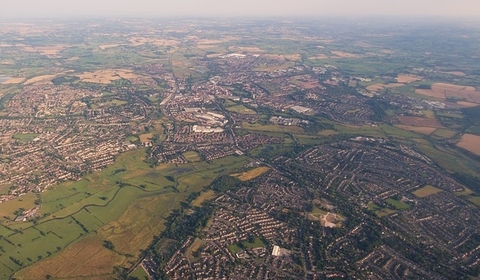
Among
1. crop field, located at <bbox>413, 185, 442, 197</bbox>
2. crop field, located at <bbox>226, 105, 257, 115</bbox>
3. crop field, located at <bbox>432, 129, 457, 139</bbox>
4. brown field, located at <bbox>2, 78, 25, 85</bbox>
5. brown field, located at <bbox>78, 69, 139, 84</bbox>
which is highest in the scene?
brown field, located at <bbox>78, 69, 139, 84</bbox>

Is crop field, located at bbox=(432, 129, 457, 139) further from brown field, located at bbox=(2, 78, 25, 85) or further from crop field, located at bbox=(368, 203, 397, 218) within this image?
brown field, located at bbox=(2, 78, 25, 85)

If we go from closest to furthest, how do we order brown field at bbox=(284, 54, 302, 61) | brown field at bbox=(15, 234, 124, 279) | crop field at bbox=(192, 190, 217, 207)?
brown field at bbox=(15, 234, 124, 279)
crop field at bbox=(192, 190, 217, 207)
brown field at bbox=(284, 54, 302, 61)

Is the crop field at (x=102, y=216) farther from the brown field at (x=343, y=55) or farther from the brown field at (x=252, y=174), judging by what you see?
the brown field at (x=343, y=55)

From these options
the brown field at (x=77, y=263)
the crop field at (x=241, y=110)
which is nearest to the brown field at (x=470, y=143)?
the crop field at (x=241, y=110)

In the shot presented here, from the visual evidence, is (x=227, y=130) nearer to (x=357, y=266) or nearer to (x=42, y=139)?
(x=42, y=139)

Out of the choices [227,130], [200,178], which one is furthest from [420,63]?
[200,178]

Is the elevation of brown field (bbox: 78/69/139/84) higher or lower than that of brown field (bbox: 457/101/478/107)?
higher


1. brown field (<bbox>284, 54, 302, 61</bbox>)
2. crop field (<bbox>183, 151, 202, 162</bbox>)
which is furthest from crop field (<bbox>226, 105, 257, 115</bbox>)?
brown field (<bbox>284, 54, 302, 61</bbox>)
